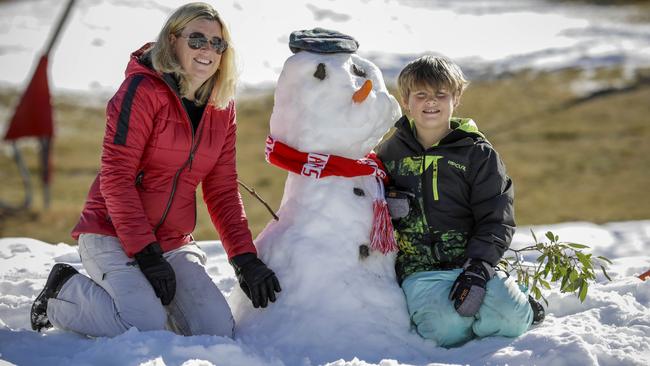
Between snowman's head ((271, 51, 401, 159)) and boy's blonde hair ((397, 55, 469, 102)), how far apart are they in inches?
5.2

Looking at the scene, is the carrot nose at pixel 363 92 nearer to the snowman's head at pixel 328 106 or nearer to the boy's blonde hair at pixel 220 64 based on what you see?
the snowman's head at pixel 328 106

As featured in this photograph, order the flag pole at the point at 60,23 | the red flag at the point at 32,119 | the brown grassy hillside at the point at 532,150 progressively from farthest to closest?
the brown grassy hillside at the point at 532,150, the red flag at the point at 32,119, the flag pole at the point at 60,23

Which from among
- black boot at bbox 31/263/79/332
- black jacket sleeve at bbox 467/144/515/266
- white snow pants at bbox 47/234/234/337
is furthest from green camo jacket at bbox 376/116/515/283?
black boot at bbox 31/263/79/332

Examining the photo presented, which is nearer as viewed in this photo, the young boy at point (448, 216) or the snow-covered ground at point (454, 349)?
the snow-covered ground at point (454, 349)

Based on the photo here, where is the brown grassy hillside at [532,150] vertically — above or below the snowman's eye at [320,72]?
below

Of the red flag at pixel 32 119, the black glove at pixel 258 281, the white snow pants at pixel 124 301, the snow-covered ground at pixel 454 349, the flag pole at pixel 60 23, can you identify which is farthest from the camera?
the red flag at pixel 32 119

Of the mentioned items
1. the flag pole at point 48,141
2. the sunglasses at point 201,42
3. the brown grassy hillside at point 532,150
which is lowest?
the brown grassy hillside at point 532,150

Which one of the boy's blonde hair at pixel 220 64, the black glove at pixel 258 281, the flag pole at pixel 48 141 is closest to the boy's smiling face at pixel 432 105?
the boy's blonde hair at pixel 220 64

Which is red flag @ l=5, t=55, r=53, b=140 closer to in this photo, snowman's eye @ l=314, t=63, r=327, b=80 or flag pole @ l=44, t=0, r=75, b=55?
flag pole @ l=44, t=0, r=75, b=55

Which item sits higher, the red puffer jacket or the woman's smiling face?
the woman's smiling face

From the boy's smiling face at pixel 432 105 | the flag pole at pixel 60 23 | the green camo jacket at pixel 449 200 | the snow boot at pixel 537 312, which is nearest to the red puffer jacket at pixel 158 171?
the green camo jacket at pixel 449 200

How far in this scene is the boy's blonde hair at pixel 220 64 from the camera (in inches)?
106

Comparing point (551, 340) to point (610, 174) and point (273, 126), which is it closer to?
point (273, 126)

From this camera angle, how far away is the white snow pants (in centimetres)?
262
